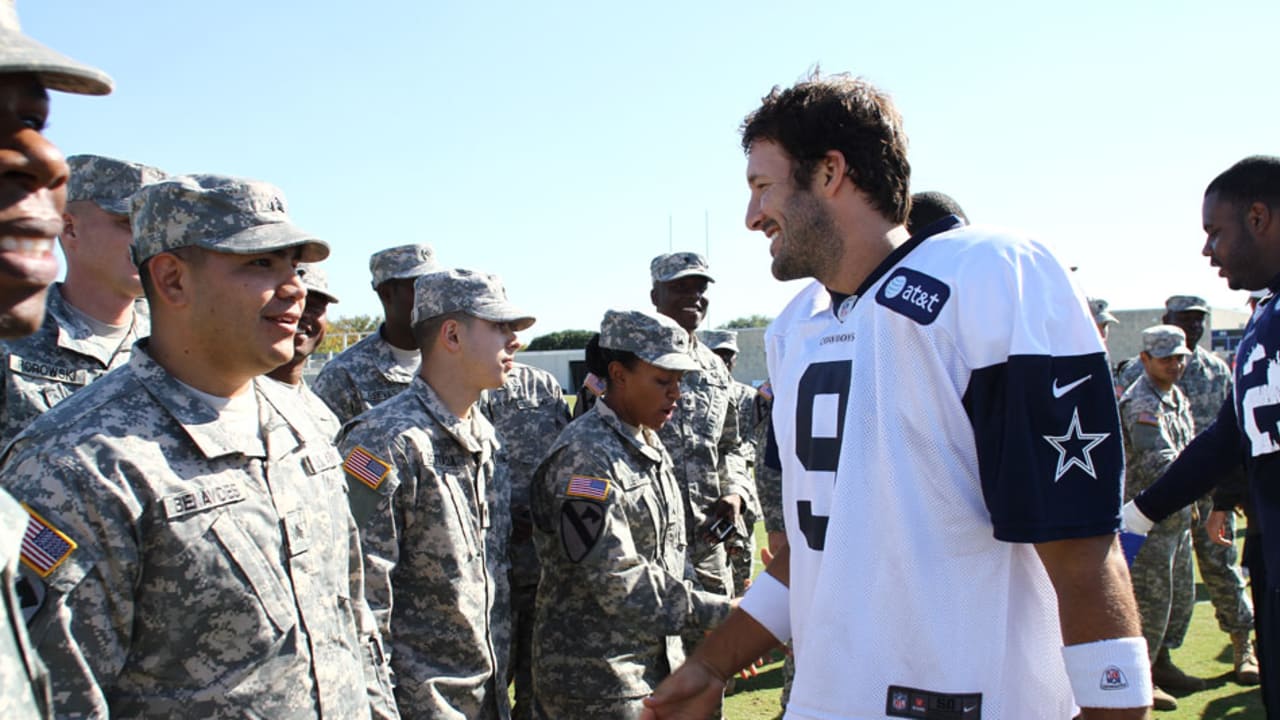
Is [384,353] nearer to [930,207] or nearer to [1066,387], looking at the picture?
[930,207]

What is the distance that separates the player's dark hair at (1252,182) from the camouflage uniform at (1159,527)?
4.26 metres

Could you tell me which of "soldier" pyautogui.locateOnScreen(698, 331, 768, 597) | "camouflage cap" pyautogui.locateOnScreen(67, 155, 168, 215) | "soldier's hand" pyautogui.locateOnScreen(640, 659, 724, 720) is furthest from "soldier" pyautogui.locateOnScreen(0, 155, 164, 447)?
"soldier" pyautogui.locateOnScreen(698, 331, 768, 597)

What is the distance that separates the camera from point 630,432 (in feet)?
14.5

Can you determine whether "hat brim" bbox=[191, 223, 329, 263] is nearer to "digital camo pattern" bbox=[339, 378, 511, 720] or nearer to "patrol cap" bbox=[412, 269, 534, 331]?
"digital camo pattern" bbox=[339, 378, 511, 720]

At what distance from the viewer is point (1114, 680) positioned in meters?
1.79

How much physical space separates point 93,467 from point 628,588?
7.33ft

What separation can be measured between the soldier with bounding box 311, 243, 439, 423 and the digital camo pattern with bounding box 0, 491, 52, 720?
4.15 metres

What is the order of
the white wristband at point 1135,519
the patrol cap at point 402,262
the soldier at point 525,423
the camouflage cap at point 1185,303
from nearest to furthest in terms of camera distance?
the white wristband at point 1135,519, the soldier at point 525,423, the patrol cap at point 402,262, the camouflage cap at point 1185,303

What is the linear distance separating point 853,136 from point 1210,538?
209 inches

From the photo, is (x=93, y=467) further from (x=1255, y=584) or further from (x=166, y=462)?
(x=1255, y=584)

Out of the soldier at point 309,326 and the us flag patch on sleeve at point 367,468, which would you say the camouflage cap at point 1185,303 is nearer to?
the soldier at point 309,326

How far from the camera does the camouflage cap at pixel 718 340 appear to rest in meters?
9.36

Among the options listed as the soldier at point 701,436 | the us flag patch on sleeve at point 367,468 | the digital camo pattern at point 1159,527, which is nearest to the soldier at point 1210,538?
the digital camo pattern at point 1159,527

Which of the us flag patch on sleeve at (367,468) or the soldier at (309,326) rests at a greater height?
the soldier at (309,326)
